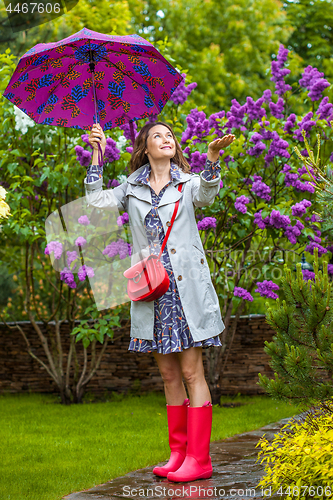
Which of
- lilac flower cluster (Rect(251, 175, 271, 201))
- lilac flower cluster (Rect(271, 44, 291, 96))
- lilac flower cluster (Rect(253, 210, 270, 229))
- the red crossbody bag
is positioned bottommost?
the red crossbody bag

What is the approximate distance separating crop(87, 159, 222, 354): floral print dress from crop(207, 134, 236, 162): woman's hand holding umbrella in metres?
0.03

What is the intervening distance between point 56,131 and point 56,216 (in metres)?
0.89

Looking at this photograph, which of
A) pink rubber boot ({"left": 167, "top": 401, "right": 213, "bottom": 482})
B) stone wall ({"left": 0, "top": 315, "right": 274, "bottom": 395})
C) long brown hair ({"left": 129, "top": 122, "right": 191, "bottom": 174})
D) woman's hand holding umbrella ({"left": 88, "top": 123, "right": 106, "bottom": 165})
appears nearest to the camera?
pink rubber boot ({"left": 167, "top": 401, "right": 213, "bottom": 482})

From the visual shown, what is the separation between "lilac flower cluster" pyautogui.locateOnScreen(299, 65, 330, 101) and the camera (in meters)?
4.67

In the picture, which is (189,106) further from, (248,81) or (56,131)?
(248,81)

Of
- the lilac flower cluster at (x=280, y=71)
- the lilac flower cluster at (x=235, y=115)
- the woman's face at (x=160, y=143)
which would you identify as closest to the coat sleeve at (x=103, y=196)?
the woman's face at (x=160, y=143)

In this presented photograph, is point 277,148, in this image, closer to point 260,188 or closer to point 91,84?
point 260,188

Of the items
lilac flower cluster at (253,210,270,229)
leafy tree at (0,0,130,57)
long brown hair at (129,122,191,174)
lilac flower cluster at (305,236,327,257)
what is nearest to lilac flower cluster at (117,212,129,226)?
lilac flower cluster at (253,210,270,229)

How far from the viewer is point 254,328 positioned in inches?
247

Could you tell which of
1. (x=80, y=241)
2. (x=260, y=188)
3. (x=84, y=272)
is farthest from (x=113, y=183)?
(x=260, y=188)

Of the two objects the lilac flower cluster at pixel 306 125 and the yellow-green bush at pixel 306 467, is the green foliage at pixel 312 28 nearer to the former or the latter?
the lilac flower cluster at pixel 306 125

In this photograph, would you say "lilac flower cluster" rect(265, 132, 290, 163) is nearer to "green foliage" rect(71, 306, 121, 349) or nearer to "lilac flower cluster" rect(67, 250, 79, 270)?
"lilac flower cluster" rect(67, 250, 79, 270)

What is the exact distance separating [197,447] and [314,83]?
3.52 meters

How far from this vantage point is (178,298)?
2.82 m
